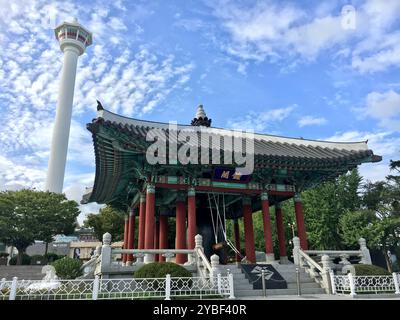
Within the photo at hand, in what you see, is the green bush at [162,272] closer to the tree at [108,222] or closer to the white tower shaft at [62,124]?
the tree at [108,222]

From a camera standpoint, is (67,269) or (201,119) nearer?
(67,269)

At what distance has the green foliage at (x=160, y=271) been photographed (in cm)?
1286

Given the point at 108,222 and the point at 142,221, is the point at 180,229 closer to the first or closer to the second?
the point at 142,221

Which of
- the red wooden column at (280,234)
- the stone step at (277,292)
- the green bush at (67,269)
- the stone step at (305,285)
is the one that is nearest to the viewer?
the stone step at (277,292)

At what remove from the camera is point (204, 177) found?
1981 centimetres

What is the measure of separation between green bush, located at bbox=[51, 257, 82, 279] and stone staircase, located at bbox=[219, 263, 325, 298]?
839 cm

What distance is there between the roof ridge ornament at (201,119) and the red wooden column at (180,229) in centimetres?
770

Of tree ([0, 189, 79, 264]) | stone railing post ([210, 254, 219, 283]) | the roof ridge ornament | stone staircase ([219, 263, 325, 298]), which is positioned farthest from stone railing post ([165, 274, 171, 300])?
tree ([0, 189, 79, 264])

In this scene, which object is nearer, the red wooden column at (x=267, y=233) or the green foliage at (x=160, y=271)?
the green foliage at (x=160, y=271)

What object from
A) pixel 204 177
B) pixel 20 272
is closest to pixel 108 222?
pixel 20 272

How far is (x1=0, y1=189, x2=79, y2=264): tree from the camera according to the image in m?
41.4

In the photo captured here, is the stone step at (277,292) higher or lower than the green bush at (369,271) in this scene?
lower

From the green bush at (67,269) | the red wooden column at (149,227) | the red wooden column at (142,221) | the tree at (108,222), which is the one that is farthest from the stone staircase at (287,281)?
the tree at (108,222)

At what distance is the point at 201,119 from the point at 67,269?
14.1 metres
